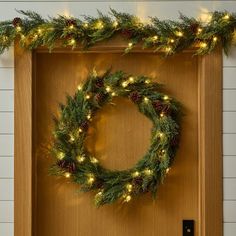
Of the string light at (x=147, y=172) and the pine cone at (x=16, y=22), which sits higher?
the pine cone at (x=16, y=22)

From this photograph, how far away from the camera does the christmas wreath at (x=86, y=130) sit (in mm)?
2498

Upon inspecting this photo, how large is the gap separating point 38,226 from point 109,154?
60cm

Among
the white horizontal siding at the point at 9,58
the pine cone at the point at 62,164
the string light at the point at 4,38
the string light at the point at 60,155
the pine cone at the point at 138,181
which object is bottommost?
the pine cone at the point at 138,181

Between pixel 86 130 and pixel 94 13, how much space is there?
0.67 metres

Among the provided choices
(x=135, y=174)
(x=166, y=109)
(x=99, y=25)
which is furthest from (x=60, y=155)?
(x=99, y=25)

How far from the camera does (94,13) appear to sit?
2543 millimetres

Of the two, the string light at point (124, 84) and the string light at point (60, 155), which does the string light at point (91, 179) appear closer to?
the string light at point (60, 155)

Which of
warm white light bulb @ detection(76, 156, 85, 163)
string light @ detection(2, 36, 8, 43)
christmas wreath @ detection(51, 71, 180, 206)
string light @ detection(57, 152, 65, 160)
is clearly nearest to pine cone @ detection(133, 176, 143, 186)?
christmas wreath @ detection(51, 71, 180, 206)

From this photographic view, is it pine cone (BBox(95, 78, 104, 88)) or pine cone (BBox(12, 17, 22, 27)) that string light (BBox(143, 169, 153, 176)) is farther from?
pine cone (BBox(12, 17, 22, 27))

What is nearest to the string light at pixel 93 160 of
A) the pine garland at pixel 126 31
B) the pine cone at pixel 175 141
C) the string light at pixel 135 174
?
the string light at pixel 135 174

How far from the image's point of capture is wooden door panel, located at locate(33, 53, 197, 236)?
104 inches

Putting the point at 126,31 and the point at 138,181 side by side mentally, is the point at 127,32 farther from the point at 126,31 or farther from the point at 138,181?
the point at 138,181

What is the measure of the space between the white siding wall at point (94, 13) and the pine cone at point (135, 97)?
1.44 feet

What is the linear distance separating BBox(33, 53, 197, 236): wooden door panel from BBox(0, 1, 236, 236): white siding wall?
167 millimetres
